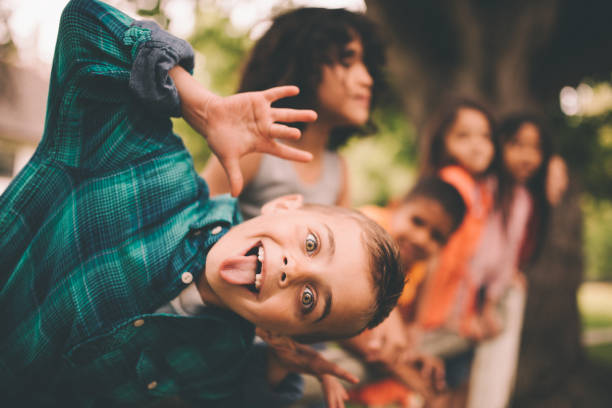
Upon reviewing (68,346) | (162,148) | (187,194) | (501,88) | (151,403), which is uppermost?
(501,88)

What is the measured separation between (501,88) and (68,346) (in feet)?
18.1

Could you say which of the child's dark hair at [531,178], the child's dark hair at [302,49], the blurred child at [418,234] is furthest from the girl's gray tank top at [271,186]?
the child's dark hair at [531,178]

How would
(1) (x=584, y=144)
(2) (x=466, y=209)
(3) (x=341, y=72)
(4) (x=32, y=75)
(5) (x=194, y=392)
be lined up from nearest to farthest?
(5) (x=194, y=392) → (3) (x=341, y=72) → (2) (x=466, y=209) → (1) (x=584, y=144) → (4) (x=32, y=75)

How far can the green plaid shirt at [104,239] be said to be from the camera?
108cm

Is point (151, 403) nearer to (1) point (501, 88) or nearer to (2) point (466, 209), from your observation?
(2) point (466, 209)

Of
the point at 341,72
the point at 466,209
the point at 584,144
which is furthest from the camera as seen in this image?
the point at 584,144

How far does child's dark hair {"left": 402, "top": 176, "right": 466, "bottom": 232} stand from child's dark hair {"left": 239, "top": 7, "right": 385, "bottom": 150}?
2.70 feet

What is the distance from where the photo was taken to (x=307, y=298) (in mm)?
1073

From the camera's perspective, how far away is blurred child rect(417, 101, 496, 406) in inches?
104

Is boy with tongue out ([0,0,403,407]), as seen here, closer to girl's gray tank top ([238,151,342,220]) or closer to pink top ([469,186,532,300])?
girl's gray tank top ([238,151,342,220])

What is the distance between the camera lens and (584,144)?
7043 mm

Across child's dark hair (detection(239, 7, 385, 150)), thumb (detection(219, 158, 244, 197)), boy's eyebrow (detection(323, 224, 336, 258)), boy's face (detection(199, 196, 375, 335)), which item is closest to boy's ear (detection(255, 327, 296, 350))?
boy's face (detection(199, 196, 375, 335))

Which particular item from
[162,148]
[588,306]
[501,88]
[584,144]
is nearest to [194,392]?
[162,148]

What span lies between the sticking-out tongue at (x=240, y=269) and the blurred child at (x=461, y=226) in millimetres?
1766
